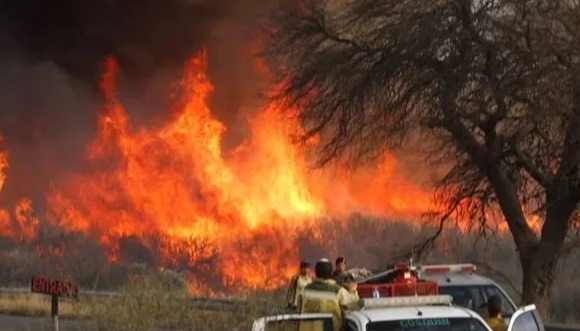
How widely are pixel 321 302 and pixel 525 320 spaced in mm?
1950

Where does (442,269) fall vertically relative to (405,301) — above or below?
above

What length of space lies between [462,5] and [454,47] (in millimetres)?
716

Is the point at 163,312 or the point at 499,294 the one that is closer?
the point at 163,312

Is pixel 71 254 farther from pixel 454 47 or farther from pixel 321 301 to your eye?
pixel 321 301

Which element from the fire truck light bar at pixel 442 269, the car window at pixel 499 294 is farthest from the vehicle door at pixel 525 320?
the car window at pixel 499 294

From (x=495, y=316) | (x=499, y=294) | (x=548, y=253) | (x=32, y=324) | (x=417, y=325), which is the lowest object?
(x=417, y=325)

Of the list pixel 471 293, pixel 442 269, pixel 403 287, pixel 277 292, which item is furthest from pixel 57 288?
pixel 403 287

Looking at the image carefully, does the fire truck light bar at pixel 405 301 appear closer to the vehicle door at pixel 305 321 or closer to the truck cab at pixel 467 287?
the vehicle door at pixel 305 321

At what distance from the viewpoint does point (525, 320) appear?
27.5 feet

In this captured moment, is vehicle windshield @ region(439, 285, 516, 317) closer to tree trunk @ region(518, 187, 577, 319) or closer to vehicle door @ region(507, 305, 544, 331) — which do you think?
vehicle door @ region(507, 305, 544, 331)

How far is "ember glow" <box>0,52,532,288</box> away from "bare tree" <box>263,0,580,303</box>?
27.4 feet

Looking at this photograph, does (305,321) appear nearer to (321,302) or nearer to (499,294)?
(321,302)

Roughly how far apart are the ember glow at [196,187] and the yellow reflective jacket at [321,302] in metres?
18.1

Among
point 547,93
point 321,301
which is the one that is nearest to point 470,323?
point 321,301
